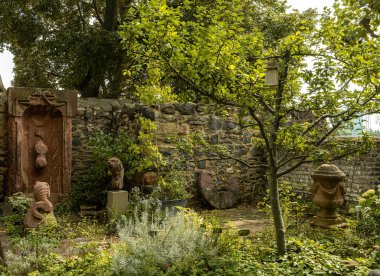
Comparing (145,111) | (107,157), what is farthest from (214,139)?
(107,157)

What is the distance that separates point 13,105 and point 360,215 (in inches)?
233

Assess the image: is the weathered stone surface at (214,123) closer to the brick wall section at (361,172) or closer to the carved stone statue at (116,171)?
the brick wall section at (361,172)

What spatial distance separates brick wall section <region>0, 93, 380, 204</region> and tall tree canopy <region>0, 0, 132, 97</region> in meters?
3.48

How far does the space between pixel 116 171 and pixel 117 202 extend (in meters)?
0.53

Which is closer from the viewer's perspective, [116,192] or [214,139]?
[116,192]

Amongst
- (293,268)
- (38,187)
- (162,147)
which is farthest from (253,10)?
(293,268)

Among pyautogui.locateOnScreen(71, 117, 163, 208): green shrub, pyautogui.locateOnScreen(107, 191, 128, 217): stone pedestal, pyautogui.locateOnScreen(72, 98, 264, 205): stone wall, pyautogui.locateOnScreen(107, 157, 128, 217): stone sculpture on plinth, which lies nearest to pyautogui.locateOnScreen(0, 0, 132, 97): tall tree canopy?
pyautogui.locateOnScreen(72, 98, 264, 205): stone wall

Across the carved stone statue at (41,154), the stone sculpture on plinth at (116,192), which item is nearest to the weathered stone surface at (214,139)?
the stone sculpture on plinth at (116,192)

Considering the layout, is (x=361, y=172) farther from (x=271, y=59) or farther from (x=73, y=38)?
(x=73, y=38)

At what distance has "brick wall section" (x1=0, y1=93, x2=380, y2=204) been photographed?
7555 millimetres

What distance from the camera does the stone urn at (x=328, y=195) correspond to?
6215 mm

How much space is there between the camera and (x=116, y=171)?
23.0 feet

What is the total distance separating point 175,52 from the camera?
4.04 m

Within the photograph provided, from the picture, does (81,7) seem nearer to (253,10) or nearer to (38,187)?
(253,10)
